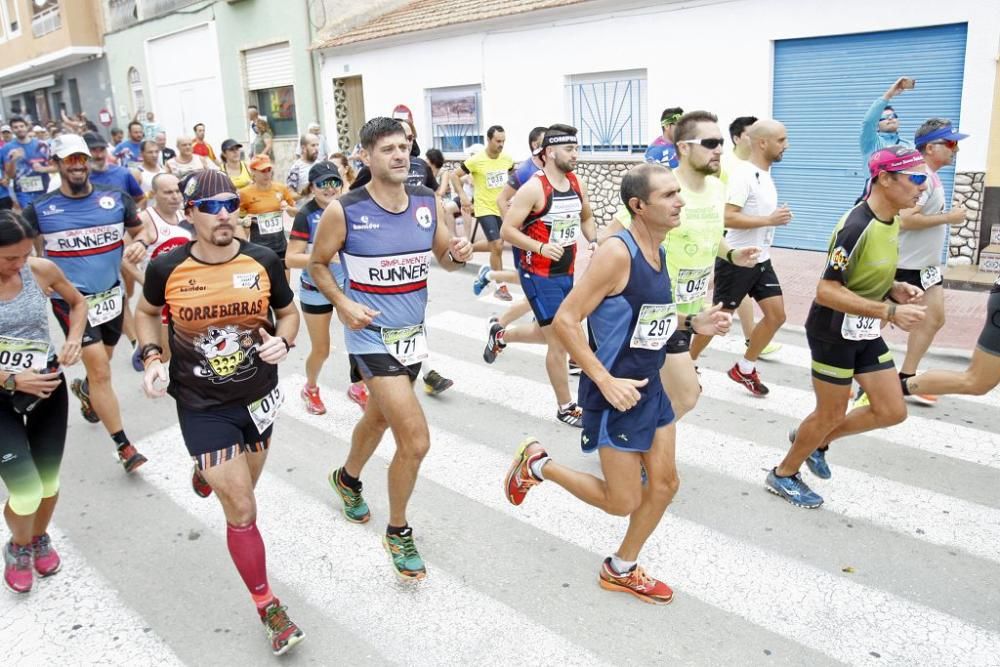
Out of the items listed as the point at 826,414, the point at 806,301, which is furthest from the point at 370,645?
the point at 806,301

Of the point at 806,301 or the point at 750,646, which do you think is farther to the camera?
the point at 806,301

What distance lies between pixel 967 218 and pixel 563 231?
713 cm

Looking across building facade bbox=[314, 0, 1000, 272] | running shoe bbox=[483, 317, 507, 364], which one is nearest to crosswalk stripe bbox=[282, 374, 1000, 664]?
running shoe bbox=[483, 317, 507, 364]

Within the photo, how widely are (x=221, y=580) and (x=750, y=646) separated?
257 cm

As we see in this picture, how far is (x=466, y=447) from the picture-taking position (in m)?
5.81

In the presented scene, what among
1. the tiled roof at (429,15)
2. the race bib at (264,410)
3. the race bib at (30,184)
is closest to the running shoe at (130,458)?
the race bib at (264,410)

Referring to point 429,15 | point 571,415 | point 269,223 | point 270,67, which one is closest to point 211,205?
point 571,415

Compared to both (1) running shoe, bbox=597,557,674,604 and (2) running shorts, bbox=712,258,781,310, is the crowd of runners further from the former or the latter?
(2) running shorts, bbox=712,258,781,310

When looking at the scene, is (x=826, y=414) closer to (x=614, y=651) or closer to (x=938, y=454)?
(x=938, y=454)

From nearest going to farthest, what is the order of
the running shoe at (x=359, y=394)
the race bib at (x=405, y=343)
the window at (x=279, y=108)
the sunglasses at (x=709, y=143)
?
the race bib at (x=405, y=343)
the sunglasses at (x=709, y=143)
the running shoe at (x=359, y=394)
the window at (x=279, y=108)

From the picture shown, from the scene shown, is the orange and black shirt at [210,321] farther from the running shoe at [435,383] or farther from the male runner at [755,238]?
the male runner at [755,238]

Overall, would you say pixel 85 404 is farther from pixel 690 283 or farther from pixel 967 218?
pixel 967 218

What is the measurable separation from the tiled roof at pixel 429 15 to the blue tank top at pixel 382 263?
11528 millimetres

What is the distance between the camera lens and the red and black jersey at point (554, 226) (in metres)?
6.00
